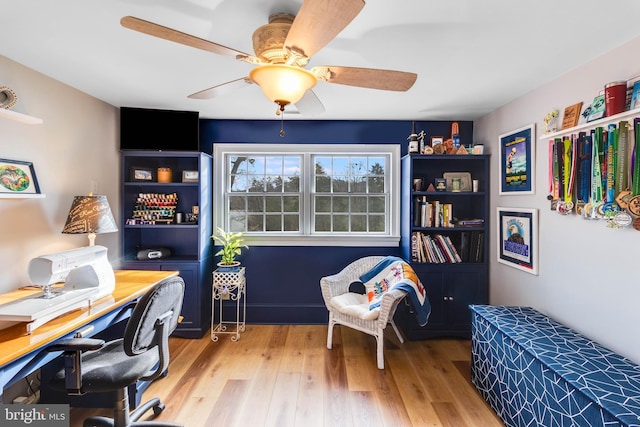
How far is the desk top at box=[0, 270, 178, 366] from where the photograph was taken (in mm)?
1330

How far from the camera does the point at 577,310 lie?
2102mm

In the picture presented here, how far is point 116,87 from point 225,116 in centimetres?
106

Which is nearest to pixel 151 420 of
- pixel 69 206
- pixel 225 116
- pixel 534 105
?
pixel 69 206

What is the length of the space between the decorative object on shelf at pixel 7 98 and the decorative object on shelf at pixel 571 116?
3774 mm

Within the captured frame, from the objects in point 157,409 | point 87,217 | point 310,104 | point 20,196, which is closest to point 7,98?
point 20,196

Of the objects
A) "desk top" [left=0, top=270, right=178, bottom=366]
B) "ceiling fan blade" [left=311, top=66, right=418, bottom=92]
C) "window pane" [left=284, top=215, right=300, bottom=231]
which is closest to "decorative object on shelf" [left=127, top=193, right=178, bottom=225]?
"desk top" [left=0, top=270, right=178, bottom=366]

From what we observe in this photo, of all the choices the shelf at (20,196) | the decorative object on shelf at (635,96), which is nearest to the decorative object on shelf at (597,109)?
the decorative object on shelf at (635,96)

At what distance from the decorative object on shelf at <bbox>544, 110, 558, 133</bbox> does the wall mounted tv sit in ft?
10.4

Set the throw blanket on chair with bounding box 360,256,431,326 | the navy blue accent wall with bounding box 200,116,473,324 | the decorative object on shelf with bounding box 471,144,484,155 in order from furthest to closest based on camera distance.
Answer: the navy blue accent wall with bounding box 200,116,473,324 → the decorative object on shelf with bounding box 471,144,484,155 → the throw blanket on chair with bounding box 360,256,431,326

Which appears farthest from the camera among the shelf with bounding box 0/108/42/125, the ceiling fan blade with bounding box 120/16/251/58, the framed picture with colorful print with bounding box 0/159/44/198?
the framed picture with colorful print with bounding box 0/159/44/198

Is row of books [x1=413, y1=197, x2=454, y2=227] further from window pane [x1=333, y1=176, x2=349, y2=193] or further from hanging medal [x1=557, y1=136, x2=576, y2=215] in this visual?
hanging medal [x1=557, y1=136, x2=576, y2=215]

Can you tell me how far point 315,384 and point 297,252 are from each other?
4.89ft

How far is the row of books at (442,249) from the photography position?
3.22 meters
